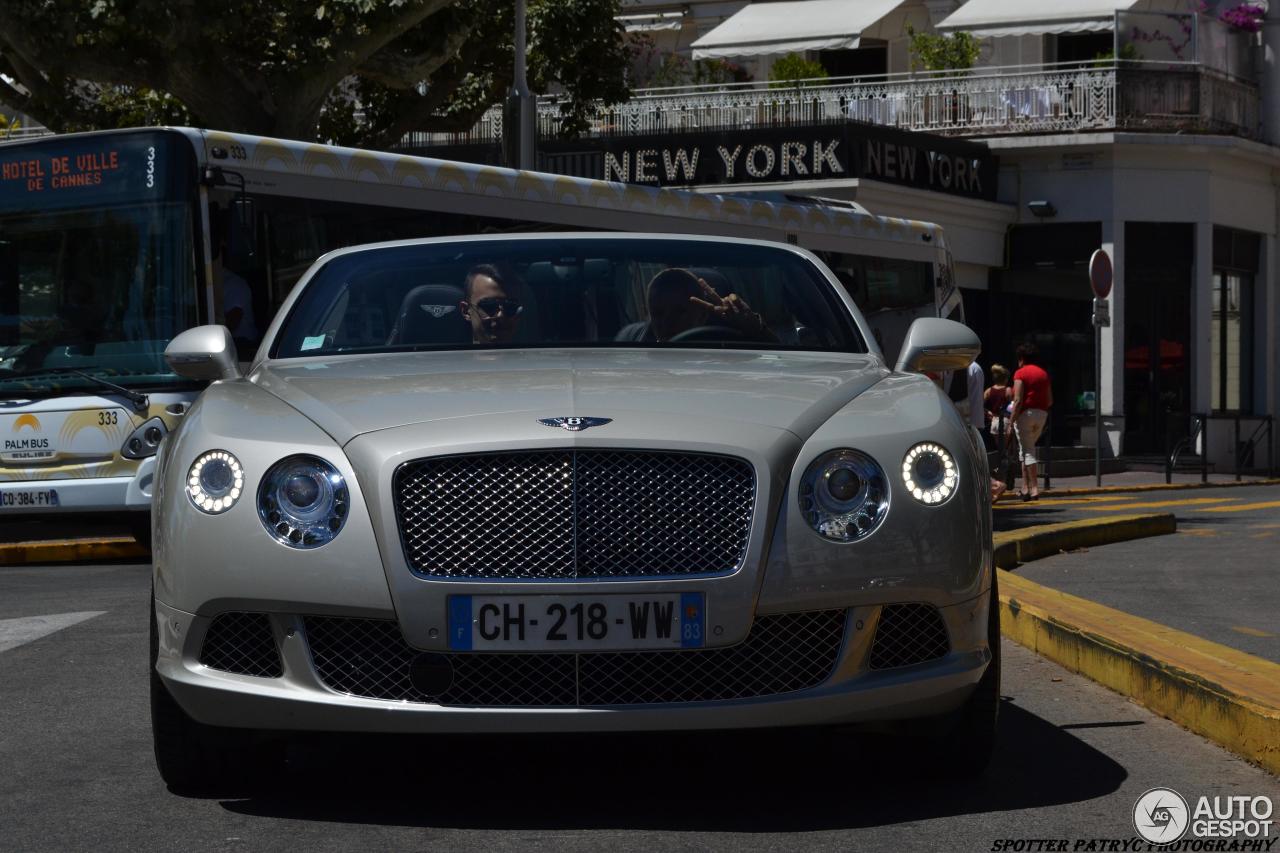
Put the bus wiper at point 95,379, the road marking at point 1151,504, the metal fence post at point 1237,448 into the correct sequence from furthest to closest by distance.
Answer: the metal fence post at point 1237,448, the road marking at point 1151,504, the bus wiper at point 95,379

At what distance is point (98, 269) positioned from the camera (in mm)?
13266

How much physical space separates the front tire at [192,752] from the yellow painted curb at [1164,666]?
8.61 ft

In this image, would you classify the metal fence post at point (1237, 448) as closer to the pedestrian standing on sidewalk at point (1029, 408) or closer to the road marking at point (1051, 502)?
the road marking at point (1051, 502)

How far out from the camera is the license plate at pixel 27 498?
43.2 ft

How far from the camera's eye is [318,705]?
476cm

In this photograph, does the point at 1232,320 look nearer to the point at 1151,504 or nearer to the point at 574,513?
the point at 1151,504

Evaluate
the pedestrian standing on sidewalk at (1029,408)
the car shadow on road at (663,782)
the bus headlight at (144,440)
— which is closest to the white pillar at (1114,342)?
the pedestrian standing on sidewalk at (1029,408)

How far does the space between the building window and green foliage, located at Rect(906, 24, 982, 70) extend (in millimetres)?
5089

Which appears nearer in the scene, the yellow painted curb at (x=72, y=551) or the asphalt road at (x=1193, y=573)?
the asphalt road at (x=1193, y=573)

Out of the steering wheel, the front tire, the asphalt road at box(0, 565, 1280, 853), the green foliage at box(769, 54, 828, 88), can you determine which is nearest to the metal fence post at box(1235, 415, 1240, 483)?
the green foliage at box(769, 54, 828, 88)

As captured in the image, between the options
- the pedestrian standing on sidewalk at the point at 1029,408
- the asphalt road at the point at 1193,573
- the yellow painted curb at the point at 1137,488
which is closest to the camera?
the asphalt road at the point at 1193,573

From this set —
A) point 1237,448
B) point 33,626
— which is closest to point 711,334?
point 33,626

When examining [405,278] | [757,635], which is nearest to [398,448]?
[757,635]

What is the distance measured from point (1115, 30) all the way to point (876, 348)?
2695cm
